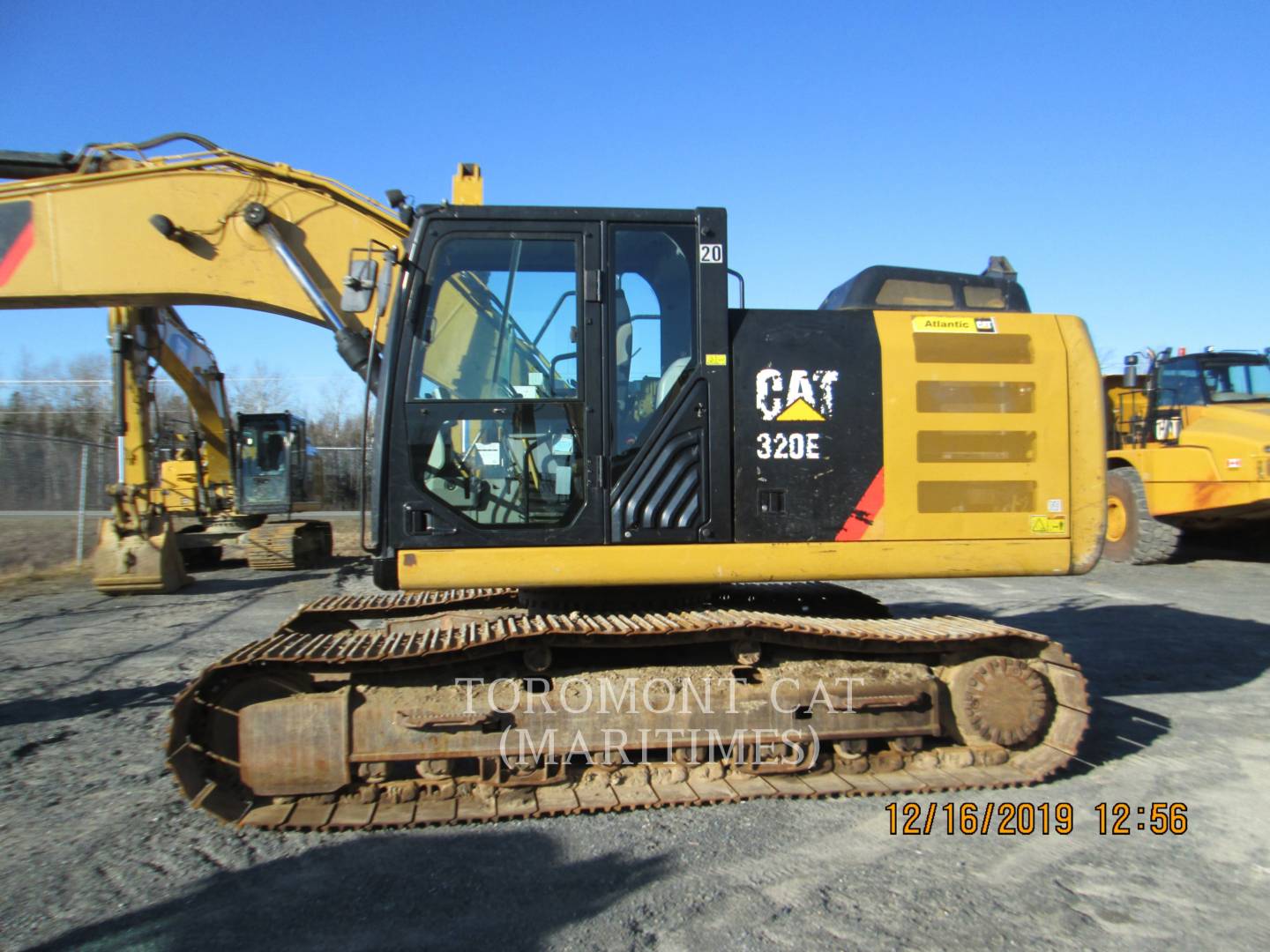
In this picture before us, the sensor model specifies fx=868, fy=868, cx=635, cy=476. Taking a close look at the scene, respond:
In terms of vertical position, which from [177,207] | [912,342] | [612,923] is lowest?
[612,923]

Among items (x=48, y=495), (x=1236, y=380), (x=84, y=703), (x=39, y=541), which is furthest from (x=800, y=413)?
(x=48, y=495)

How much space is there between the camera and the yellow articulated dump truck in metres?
11.2

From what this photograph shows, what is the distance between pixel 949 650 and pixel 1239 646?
15.1ft

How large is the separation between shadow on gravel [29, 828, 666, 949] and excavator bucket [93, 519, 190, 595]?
8.65m

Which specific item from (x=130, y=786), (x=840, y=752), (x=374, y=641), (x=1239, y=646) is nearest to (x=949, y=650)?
(x=840, y=752)

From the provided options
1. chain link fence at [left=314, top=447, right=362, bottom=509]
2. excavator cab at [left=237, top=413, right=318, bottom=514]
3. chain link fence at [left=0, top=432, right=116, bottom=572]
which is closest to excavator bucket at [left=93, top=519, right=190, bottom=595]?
excavator cab at [left=237, top=413, right=318, bottom=514]

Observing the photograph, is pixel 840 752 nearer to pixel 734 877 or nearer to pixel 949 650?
pixel 949 650

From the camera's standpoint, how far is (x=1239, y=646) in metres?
7.22

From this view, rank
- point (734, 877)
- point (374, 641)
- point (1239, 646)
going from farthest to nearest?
1. point (1239, 646)
2. point (374, 641)
3. point (734, 877)

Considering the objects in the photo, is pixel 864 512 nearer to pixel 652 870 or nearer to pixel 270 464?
pixel 652 870

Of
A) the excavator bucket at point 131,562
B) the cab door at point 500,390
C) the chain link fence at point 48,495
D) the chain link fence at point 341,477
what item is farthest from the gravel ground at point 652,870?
the chain link fence at point 341,477

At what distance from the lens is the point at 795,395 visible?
4199 millimetres

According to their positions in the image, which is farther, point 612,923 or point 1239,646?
point 1239,646

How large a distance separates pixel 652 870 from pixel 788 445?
197cm
